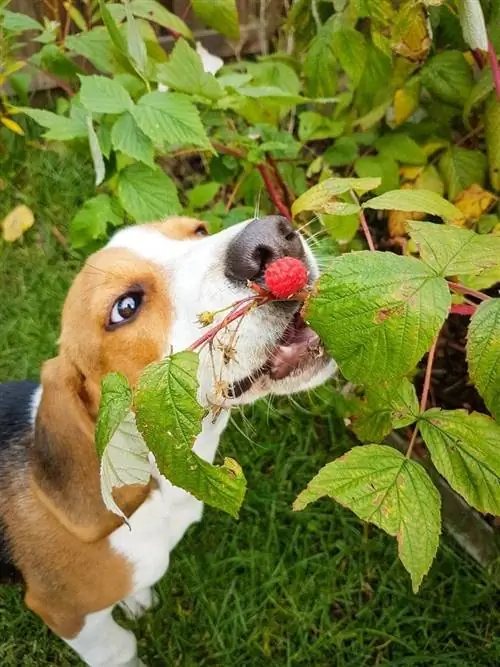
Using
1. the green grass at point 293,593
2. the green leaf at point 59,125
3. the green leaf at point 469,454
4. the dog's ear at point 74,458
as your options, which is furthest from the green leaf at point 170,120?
the green grass at point 293,593

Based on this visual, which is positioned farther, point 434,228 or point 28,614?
point 28,614

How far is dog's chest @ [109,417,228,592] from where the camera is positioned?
7.02 feet

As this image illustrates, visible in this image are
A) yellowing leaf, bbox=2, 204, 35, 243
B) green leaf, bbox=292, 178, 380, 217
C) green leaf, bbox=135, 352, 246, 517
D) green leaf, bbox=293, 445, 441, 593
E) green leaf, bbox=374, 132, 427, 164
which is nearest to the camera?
green leaf, bbox=135, 352, 246, 517

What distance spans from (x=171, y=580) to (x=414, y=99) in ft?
6.63

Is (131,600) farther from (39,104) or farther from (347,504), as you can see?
(39,104)

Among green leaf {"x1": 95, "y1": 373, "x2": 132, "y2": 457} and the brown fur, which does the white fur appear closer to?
the brown fur

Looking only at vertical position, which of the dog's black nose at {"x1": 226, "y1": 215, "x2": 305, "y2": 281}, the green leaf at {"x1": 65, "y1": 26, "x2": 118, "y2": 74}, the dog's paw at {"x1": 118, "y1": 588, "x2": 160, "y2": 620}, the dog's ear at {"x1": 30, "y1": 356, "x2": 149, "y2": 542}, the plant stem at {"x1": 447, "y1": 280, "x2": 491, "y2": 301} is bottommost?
the dog's paw at {"x1": 118, "y1": 588, "x2": 160, "y2": 620}

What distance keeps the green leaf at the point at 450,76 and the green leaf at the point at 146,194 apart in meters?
0.88

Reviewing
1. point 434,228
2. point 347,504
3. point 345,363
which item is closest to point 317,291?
point 345,363

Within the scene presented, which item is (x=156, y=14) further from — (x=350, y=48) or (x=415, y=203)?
(x=415, y=203)

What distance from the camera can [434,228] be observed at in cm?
130

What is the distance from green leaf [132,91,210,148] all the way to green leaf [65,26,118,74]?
42 cm

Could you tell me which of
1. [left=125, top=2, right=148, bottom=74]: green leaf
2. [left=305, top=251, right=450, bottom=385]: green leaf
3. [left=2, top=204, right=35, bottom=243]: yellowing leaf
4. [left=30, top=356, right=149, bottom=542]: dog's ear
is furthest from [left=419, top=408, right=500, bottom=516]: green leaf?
[left=2, top=204, right=35, bottom=243]: yellowing leaf

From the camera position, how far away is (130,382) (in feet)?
6.22
